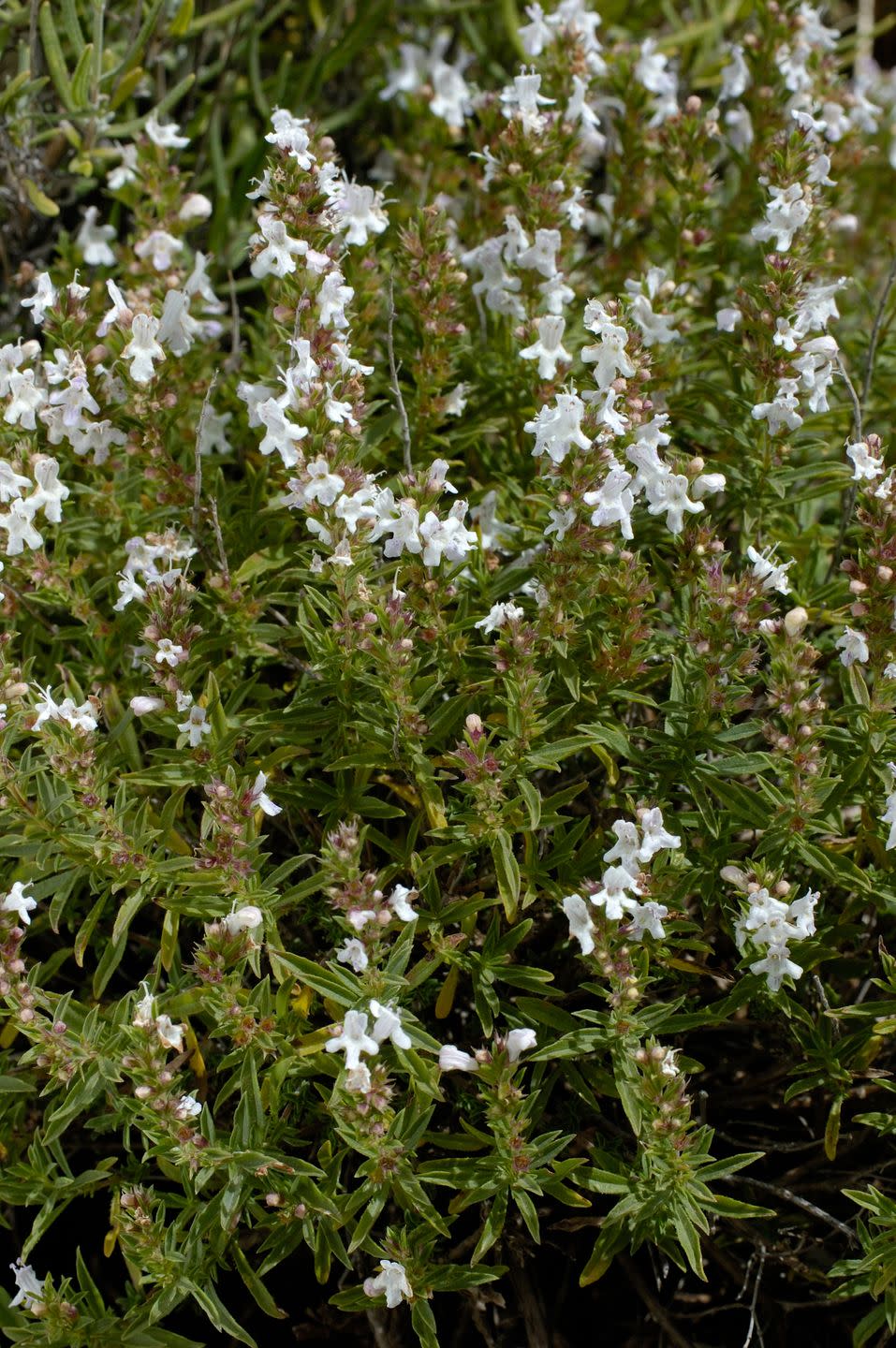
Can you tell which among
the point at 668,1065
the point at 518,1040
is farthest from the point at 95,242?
the point at 668,1065

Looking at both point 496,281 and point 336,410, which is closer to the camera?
point 336,410

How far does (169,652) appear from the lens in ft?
8.01

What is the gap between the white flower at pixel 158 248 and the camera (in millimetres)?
3180

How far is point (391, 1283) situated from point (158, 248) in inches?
94.2

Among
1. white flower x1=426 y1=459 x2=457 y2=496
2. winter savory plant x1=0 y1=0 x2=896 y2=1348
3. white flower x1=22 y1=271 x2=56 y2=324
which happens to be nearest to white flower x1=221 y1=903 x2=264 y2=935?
winter savory plant x1=0 y1=0 x2=896 y2=1348

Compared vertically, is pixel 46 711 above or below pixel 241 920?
A: above

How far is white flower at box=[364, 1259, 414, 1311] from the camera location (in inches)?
86.9

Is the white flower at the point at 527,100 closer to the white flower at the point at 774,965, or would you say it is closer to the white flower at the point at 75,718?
the white flower at the point at 75,718

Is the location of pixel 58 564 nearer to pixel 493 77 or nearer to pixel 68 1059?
pixel 68 1059

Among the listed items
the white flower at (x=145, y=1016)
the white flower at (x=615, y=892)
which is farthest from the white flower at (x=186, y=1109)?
the white flower at (x=615, y=892)

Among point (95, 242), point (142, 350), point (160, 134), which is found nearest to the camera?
point (142, 350)

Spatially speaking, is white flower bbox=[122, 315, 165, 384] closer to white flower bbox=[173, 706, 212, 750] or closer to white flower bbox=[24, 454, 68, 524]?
white flower bbox=[24, 454, 68, 524]

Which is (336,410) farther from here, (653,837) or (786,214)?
(786,214)

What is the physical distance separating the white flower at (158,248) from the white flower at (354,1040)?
1.97 metres
